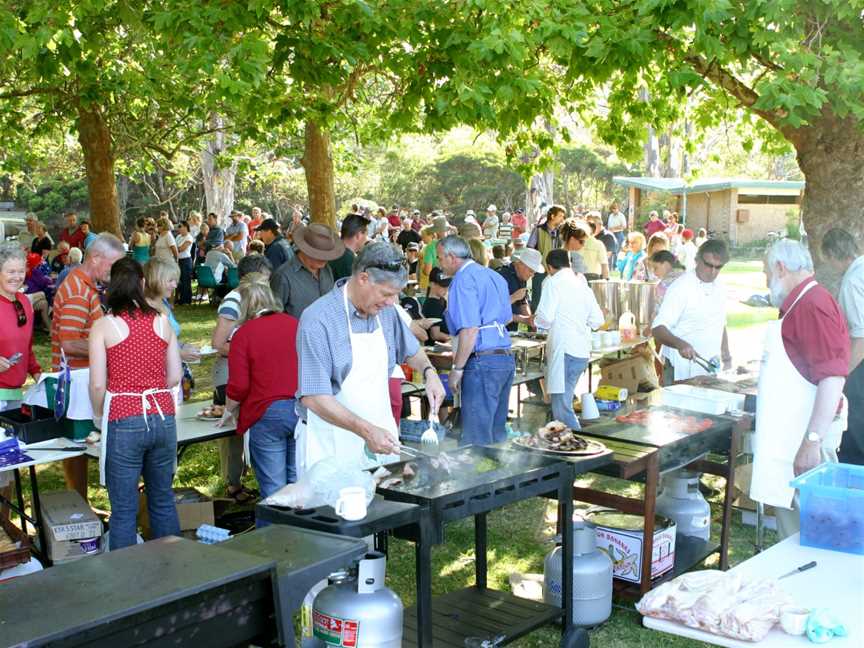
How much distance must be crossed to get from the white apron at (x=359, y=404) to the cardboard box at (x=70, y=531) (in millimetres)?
1663

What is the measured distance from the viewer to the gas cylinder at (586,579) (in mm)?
4500

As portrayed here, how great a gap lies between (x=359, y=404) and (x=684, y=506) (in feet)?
7.69

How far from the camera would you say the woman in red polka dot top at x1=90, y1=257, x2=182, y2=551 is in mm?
4465

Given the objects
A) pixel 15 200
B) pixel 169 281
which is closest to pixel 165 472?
pixel 169 281

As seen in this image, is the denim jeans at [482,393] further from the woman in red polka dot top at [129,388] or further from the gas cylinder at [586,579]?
the woman in red polka dot top at [129,388]

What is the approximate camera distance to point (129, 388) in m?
4.50

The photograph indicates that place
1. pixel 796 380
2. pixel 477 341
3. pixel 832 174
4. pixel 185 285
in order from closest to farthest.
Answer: pixel 796 380
pixel 477 341
pixel 832 174
pixel 185 285

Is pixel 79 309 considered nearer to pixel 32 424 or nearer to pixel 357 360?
pixel 32 424

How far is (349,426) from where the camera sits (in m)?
3.79

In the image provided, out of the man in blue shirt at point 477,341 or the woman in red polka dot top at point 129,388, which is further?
the man in blue shirt at point 477,341

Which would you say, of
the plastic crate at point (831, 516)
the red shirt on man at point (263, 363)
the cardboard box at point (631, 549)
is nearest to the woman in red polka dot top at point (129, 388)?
the red shirt on man at point (263, 363)

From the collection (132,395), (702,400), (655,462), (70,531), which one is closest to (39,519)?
(70,531)

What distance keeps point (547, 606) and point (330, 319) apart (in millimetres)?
1697

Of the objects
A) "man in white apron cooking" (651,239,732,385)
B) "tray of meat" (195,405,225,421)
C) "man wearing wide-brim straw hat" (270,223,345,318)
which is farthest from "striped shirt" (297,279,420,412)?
"man in white apron cooking" (651,239,732,385)
